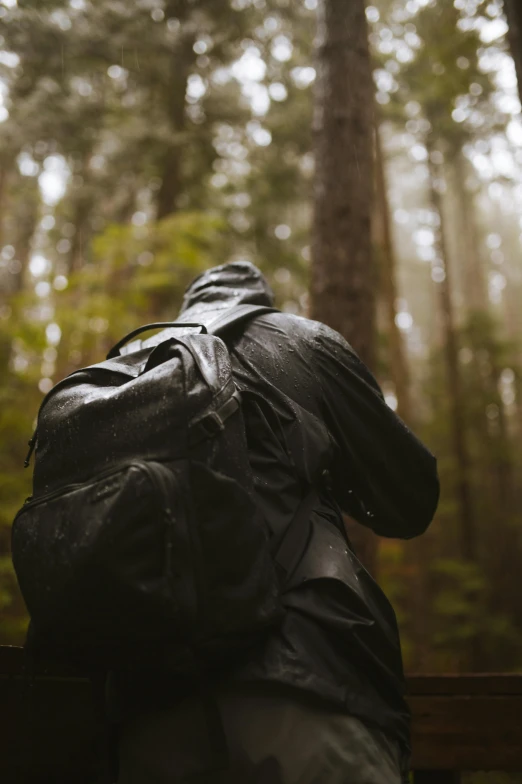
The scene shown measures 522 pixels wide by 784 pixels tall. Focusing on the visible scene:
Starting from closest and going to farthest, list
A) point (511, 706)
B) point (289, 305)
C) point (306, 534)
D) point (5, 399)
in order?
point (306, 534) < point (511, 706) < point (5, 399) < point (289, 305)

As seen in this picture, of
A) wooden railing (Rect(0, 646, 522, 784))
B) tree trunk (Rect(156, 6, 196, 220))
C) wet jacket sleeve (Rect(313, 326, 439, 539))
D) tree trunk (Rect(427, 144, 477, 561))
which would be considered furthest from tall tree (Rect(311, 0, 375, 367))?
tree trunk (Rect(427, 144, 477, 561))

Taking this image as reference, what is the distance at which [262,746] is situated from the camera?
165 centimetres


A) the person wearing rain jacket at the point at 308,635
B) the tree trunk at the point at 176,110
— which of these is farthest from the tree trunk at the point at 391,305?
the person wearing rain jacket at the point at 308,635

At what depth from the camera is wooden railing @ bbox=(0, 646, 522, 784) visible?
8.21ft

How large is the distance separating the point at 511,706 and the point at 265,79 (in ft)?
39.2

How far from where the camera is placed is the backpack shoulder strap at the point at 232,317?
7.26 feet

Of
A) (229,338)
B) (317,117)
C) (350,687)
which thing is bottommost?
(350,687)

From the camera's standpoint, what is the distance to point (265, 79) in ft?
39.0

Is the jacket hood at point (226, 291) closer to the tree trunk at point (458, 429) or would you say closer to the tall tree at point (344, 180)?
the tall tree at point (344, 180)

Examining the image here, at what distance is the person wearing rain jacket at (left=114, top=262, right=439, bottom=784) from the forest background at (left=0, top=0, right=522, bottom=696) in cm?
183

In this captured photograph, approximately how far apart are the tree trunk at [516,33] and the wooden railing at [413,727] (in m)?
3.16

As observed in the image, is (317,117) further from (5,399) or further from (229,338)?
(5,399)

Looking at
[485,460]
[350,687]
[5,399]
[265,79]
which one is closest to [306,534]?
[350,687]

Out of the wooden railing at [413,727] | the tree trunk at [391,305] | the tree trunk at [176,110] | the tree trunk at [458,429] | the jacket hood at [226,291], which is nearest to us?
the wooden railing at [413,727]
